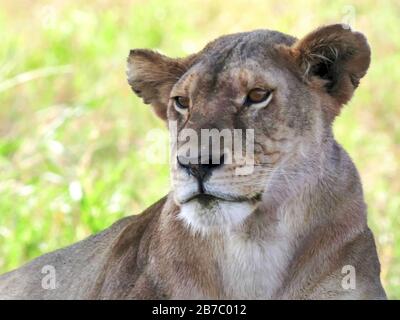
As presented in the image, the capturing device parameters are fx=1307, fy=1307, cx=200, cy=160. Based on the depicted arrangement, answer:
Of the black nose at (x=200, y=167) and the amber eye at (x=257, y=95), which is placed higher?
the amber eye at (x=257, y=95)

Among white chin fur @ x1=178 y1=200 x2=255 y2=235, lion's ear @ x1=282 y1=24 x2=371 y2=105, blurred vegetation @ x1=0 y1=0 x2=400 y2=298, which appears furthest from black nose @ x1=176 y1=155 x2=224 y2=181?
blurred vegetation @ x1=0 y1=0 x2=400 y2=298

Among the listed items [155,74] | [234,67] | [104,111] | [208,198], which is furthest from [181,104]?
[104,111]

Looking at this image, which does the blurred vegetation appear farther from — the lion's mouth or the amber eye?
the lion's mouth

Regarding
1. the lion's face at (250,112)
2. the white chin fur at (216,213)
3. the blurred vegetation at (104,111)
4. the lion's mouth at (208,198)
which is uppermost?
the blurred vegetation at (104,111)

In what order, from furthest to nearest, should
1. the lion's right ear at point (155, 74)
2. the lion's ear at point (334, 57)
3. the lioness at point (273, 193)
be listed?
the lion's right ear at point (155, 74), the lion's ear at point (334, 57), the lioness at point (273, 193)

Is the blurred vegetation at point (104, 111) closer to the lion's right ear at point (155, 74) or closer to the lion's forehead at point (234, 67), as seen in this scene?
the lion's right ear at point (155, 74)

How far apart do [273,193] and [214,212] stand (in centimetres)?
33

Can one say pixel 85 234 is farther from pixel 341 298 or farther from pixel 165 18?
pixel 165 18

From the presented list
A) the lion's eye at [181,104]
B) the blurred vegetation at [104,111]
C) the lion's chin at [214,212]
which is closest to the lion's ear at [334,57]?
the lion's eye at [181,104]

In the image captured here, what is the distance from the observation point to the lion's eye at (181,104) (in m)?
4.50

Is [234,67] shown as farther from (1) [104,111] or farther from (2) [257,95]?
(1) [104,111]

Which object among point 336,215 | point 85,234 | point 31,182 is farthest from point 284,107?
point 31,182

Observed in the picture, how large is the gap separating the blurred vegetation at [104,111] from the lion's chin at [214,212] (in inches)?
104

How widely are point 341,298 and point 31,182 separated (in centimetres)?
348
